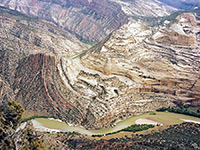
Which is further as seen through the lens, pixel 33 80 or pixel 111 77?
pixel 111 77

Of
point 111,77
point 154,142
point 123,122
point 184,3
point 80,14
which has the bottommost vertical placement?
point 80,14

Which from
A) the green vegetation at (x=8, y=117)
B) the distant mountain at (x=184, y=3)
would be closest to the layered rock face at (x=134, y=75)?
the green vegetation at (x=8, y=117)

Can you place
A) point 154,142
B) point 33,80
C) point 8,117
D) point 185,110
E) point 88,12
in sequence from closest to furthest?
1. point 8,117
2. point 154,142
3. point 185,110
4. point 33,80
5. point 88,12

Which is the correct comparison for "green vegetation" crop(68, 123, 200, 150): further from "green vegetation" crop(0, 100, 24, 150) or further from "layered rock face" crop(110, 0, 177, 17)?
"layered rock face" crop(110, 0, 177, 17)

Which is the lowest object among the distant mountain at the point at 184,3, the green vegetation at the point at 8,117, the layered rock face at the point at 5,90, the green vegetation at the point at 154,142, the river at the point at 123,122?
the distant mountain at the point at 184,3

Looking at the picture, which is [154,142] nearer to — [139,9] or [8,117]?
[8,117]

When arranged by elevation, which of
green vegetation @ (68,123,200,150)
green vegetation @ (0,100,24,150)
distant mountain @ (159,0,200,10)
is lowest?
distant mountain @ (159,0,200,10)

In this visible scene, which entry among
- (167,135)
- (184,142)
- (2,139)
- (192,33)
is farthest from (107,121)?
(192,33)

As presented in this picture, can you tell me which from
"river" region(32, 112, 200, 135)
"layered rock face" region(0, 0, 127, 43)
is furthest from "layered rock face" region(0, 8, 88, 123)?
"layered rock face" region(0, 0, 127, 43)

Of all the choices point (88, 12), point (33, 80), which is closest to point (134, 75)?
point (33, 80)

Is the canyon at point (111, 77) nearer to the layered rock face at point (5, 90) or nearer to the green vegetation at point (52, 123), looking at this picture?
the layered rock face at point (5, 90)

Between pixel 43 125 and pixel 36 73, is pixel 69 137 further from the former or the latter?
pixel 36 73
